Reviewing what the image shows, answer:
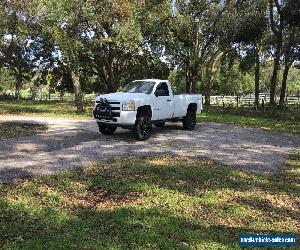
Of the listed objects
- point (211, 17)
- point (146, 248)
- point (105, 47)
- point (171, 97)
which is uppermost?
point (211, 17)

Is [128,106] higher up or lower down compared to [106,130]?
higher up

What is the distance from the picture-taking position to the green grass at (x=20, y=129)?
16038 millimetres

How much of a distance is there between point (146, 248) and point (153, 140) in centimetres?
928

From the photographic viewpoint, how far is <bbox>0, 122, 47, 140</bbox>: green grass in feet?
52.6

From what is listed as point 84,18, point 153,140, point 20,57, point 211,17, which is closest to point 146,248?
point 153,140

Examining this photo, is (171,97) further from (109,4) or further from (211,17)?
(211,17)

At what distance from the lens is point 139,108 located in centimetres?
1466

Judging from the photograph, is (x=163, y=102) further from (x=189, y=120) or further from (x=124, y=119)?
(x=189, y=120)

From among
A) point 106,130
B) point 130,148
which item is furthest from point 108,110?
point 130,148

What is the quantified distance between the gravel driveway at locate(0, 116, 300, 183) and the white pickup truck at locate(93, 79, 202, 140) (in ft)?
1.80

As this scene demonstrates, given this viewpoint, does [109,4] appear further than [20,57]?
No

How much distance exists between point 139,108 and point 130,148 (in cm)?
209

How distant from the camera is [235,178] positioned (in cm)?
954

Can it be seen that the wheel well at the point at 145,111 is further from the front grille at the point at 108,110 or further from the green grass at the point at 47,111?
the green grass at the point at 47,111
